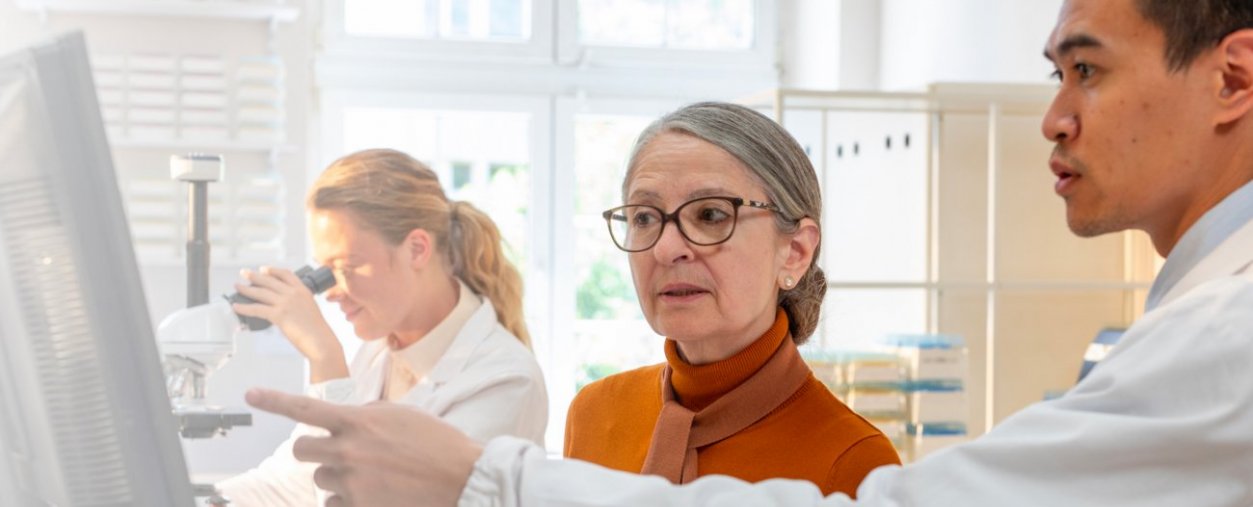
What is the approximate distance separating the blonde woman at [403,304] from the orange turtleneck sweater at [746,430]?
2.62ft

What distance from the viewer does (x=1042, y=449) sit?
2.83ft

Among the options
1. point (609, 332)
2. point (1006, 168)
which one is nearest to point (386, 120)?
point (609, 332)

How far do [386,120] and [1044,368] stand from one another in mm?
2550

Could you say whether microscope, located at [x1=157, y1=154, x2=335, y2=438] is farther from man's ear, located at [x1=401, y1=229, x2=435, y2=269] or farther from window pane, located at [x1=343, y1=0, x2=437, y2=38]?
window pane, located at [x1=343, y1=0, x2=437, y2=38]

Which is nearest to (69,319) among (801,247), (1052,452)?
(1052,452)

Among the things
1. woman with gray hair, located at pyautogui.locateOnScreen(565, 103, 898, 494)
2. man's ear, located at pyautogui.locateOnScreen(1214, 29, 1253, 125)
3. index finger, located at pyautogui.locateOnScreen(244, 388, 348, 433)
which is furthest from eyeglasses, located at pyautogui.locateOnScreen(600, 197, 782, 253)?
index finger, located at pyautogui.locateOnScreen(244, 388, 348, 433)

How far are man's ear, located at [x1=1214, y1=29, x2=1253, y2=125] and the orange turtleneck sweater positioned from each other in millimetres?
494

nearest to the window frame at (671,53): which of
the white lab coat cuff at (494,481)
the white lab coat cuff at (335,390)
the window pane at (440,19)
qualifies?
the window pane at (440,19)

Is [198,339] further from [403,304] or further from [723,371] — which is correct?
[723,371]

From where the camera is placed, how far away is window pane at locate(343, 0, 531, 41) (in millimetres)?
5117

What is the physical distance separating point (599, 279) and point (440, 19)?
1.16 m

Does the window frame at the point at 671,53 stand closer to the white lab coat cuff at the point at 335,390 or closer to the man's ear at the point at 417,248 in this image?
the man's ear at the point at 417,248

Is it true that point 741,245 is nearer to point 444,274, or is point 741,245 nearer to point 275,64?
point 444,274

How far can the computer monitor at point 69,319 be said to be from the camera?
27.6 inches
